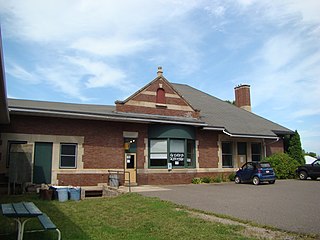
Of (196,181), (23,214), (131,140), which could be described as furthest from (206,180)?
(23,214)

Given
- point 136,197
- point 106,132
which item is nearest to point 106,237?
point 136,197

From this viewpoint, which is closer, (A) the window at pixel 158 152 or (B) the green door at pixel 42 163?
(B) the green door at pixel 42 163

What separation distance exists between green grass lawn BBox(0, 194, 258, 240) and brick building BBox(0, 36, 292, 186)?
17.8 ft

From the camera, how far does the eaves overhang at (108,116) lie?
1673 centimetres

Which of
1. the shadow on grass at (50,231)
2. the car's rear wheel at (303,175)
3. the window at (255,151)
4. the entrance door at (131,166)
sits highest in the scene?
the window at (255,151)

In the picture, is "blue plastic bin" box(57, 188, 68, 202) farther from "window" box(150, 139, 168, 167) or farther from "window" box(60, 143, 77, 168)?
"window" box(150, 139, 168, 167)

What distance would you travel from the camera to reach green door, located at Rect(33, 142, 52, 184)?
17.2 meters

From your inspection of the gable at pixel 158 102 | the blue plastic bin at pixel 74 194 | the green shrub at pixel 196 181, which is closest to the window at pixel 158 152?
the gable at pixel 158 102

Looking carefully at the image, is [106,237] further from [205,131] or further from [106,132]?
[205,131]

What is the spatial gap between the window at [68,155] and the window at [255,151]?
13941 mm

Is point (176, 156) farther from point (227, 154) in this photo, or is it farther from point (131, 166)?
point (227, 154)

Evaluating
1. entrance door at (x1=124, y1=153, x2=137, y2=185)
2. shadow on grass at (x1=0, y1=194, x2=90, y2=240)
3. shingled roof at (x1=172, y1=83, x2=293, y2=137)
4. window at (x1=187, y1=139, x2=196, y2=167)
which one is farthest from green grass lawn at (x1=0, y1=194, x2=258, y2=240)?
shingled roof at (x1=172, y1=83, x2=293, y2=137)

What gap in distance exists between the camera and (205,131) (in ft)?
75.1

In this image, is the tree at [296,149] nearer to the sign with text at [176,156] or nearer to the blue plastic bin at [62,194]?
the sign with text at [176,156]
